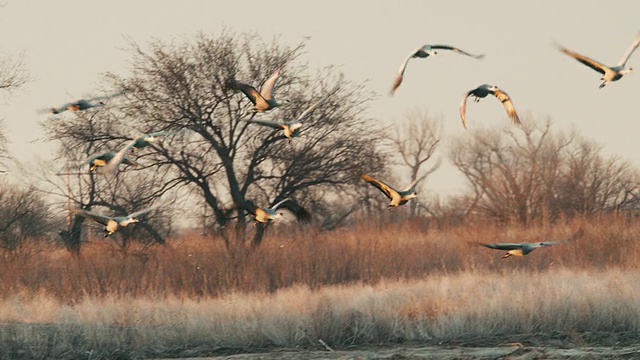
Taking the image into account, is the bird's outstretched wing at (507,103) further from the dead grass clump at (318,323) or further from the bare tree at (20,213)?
the bare tree at (20,213)

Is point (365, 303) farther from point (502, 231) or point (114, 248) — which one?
point (502, 231)

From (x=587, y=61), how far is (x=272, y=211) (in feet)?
11.7

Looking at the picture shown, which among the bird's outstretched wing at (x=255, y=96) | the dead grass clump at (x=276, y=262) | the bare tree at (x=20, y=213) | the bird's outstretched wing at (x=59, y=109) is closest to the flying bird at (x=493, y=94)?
the bird's outstretched wing at (x=255, y=96)

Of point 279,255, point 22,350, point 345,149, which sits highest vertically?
point 345,149

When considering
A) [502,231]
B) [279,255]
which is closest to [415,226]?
[502,231]

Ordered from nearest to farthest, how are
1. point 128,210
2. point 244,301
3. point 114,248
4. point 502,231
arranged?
point 244,301 < point 114,248 < point 128,210 < point 502,231

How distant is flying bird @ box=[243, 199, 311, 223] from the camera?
33.4 feet

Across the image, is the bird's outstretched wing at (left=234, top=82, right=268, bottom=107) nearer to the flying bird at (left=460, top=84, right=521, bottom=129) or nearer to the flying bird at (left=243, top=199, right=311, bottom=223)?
the flying bird at (left=243, top=199, right=311, bottom=223)

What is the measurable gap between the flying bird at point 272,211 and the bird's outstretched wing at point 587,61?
3458mm

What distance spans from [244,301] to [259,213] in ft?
14.9

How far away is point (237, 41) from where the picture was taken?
22.6 m

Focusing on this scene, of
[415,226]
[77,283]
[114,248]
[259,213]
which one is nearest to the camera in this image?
[259,213]

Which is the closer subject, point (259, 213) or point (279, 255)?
point (259, 213)

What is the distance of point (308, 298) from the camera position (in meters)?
13.8
